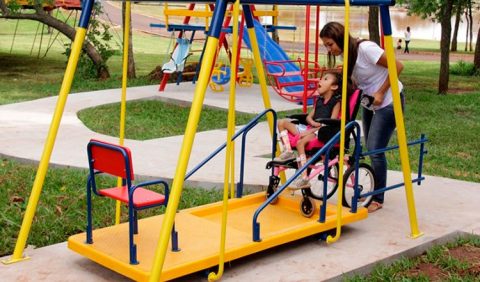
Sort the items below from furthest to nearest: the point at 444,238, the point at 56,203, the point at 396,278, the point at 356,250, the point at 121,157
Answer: the point at 56,203, the point at 444,238, the point at 356,250, the point at 396,278, the point at 121,157

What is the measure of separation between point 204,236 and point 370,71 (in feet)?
5.91

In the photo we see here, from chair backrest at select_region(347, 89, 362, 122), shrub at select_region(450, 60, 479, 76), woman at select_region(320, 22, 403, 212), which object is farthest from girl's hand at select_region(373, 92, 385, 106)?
shrub at select_region(450, 60, 479, 76)

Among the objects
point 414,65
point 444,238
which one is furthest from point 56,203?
point 414,65

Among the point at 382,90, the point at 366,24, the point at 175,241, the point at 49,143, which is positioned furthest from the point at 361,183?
the point at 366,24

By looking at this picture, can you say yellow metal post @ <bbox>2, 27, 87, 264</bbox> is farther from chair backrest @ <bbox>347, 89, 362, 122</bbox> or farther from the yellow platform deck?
chair backrest @ <bbox>347, 89, 362, 122</bbox>

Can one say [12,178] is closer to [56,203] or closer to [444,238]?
[56,203]

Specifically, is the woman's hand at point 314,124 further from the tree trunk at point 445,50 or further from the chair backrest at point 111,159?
the tree trunk at point 445,50

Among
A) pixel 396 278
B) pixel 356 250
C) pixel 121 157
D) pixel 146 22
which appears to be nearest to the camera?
pixel 121 157

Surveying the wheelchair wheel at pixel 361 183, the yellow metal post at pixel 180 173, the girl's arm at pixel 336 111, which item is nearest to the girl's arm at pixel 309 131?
the girl's arm at pixel 336 111

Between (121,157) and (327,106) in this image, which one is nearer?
(121,157)

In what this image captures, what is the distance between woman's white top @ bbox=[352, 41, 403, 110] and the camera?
553cm

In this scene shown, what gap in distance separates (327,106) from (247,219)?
102 cm

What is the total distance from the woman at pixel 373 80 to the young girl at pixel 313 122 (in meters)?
0.17

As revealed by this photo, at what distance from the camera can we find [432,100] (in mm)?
13312
